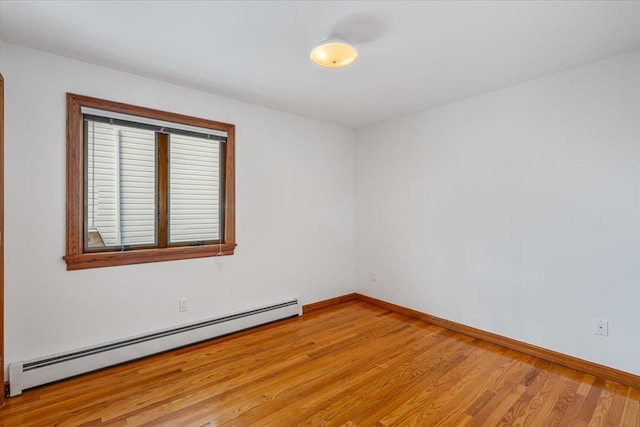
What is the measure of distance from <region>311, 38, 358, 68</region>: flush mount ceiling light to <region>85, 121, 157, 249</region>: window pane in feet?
5.60

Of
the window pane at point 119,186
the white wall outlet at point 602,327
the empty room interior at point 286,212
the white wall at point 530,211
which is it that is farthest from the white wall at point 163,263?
the white wall outlet at point 602,327

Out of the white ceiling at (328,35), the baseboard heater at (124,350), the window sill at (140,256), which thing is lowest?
the baseboard heater at (124,350)

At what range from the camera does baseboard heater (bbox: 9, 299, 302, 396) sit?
216cm

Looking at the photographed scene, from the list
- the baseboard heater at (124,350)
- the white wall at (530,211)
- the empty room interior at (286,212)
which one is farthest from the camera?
the white wall at (530,211)

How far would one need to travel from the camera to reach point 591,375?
7.84ft

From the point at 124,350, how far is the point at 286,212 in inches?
79.4

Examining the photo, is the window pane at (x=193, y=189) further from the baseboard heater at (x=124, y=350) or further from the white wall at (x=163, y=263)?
the baseboard heater at (x=124, y=350)

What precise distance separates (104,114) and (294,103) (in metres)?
1.75

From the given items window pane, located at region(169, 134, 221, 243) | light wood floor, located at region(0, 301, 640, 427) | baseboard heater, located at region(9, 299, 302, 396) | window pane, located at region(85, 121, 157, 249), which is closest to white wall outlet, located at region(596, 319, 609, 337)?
light wood floor, located at region(0, 301, 640, 427)

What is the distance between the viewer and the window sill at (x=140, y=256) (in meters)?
2.40

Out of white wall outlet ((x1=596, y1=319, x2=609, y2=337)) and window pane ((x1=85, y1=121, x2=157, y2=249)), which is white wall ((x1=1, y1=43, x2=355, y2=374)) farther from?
white wall outlet ((x1=596, y1=319, x2=609, y2=337))

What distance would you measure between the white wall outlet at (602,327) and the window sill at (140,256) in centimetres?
321

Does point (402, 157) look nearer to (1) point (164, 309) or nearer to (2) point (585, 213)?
(2) point (585, 213)

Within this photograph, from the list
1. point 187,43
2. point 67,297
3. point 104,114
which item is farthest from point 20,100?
point 67,297
